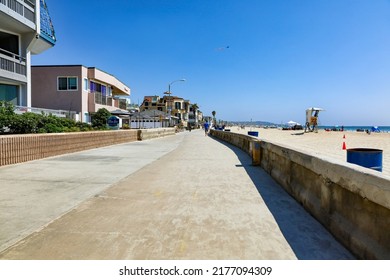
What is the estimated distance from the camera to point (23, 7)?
19422 millimetres

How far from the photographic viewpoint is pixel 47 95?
30.5 m

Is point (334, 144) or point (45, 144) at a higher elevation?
point (45, 144)

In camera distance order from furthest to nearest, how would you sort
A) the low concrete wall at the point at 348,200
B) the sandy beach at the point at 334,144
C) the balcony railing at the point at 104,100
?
the balcony railing at the point at 104,100 < the sandy beach at the point at 334,144 < the low concrete wall at the point at 348,200

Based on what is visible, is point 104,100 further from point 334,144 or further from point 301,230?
point 301,230

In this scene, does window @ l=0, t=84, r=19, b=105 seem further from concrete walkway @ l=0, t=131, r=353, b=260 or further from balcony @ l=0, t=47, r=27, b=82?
concrete walkway @ l=0, t=131, r=353, b=260

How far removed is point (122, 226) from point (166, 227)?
26.2 inches

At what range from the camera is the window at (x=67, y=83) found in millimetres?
30328

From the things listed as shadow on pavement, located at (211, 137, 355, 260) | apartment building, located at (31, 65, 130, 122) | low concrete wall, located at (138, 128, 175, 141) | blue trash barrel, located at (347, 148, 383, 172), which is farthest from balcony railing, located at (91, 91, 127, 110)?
blue trash barrel, located at (347, 148, 383, 172)

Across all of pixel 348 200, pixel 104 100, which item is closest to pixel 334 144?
pixel 348 200

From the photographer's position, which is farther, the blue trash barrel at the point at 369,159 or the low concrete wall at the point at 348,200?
the blue trash barrel at the point at 369,159

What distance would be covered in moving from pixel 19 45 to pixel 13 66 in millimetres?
2195

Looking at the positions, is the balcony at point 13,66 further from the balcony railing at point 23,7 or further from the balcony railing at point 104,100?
the balcony railing at point 104,100

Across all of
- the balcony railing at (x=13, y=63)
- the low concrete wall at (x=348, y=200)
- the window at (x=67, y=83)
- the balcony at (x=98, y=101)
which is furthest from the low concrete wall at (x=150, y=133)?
the low concrete wall at (x=348, y=200)

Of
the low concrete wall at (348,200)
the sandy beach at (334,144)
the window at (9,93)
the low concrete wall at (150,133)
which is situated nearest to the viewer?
the low concrete wall at (348,200)
